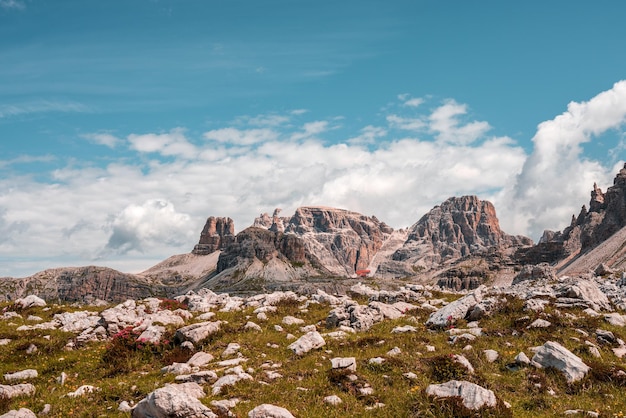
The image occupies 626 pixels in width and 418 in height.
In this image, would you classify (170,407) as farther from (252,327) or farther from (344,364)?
(252,327)

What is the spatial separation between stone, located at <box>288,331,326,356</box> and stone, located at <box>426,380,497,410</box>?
7.91 m

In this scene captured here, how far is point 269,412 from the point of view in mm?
13602

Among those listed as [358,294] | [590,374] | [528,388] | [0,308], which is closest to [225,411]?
[528,388]

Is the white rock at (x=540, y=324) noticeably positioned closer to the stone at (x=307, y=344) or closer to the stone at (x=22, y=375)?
the stone at (x=307, y=344)

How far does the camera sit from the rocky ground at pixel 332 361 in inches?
591

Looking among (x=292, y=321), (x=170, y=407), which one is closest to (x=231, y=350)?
(x=292, y=321)

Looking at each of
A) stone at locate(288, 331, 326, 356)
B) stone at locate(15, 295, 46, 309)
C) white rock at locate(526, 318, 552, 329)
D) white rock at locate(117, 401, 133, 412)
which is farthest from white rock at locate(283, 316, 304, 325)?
stone at locate(15, 295, 46, 309)

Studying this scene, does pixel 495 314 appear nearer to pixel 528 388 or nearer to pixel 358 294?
pixel 528 388

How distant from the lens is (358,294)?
50.2 meters

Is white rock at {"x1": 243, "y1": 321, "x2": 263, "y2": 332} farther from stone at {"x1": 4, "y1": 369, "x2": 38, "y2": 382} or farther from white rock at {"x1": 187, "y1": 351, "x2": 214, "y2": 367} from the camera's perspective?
stone at {"x1": 4, "y1": 369, "x2": 38, "y2": 382}

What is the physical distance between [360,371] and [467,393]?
16.2 ft

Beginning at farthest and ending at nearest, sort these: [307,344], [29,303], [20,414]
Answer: [29,303] < [307,344] < [20,414]

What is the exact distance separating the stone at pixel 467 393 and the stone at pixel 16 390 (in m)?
16.0

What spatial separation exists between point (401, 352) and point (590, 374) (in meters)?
7.42
